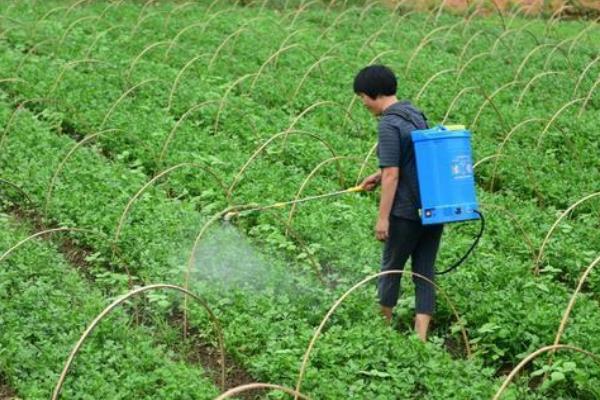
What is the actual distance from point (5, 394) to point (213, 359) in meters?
1.29

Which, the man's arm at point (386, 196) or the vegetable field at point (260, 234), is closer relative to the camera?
the vegetable field at point (260, 234)

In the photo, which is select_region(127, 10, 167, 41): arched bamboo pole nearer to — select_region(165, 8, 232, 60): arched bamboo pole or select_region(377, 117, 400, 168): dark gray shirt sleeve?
select_region(165, 8, 232, 60): arched bamboo pole

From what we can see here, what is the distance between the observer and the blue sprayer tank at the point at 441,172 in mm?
6016

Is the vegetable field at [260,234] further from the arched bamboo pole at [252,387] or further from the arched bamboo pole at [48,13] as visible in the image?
the arched bamboo pole at [252,387]

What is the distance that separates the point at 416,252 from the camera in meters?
6.45

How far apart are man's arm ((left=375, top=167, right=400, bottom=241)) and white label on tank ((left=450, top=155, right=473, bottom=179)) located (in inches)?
13.3

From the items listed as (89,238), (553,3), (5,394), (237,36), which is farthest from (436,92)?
(553,3)

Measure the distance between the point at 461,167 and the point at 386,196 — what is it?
471mm

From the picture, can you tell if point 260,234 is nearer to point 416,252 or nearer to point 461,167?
point 416,252

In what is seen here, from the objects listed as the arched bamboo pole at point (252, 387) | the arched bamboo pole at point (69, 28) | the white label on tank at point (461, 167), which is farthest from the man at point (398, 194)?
the arched bamboo pole at point (69, 28)

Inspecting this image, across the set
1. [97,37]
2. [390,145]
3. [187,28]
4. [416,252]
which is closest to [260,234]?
[416,252]

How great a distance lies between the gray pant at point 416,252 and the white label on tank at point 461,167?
15.8 inches

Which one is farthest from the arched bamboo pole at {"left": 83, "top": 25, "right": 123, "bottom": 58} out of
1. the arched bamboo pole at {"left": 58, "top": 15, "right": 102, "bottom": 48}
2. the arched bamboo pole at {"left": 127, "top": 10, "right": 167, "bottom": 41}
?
the arched bamboo pole at {"left": 58, "top": 15, "right": 102, "bottom": 48}

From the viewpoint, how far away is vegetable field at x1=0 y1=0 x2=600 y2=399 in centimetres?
600
